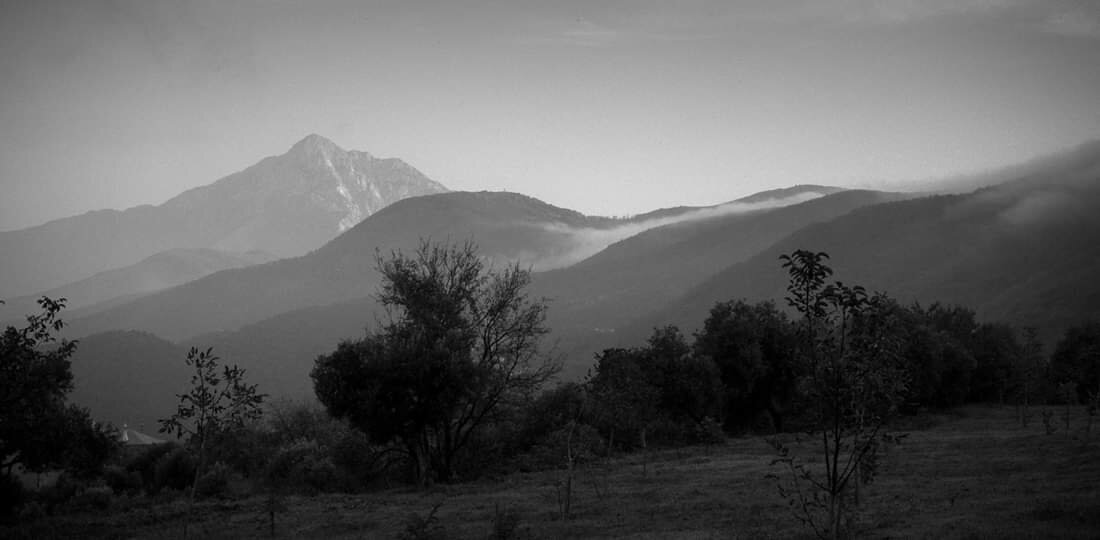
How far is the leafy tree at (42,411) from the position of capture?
23.2 m

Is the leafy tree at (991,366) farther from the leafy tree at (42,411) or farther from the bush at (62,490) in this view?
the bush at (62,490)

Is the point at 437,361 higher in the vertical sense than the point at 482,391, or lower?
higher

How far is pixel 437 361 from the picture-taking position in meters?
41.2

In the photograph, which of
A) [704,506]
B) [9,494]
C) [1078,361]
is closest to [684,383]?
[704,506]

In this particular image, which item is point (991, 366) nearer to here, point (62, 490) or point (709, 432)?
point (709, 432)

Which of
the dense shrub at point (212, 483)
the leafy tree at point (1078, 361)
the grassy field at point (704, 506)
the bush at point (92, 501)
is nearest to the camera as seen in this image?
the grassy field at point (704, 506)

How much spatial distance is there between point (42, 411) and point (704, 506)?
2652 centimetres

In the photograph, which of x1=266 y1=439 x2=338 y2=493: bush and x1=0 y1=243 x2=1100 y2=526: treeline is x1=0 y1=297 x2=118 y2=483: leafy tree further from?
x1=266 y1=439 x2=338 y2=493: bush

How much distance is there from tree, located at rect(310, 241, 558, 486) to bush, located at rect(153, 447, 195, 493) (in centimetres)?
2080

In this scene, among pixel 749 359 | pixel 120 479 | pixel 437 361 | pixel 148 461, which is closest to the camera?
pixel 437 361

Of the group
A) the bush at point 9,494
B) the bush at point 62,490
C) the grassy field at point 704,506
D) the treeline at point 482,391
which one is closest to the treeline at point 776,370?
the treeline at point 482,391

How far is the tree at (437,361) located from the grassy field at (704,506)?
4.63m

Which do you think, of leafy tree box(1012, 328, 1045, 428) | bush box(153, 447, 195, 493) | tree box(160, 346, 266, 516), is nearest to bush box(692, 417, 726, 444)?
leafy tree box(1012, 328, 1045, 428)

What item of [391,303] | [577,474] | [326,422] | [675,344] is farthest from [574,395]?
[326,422]
